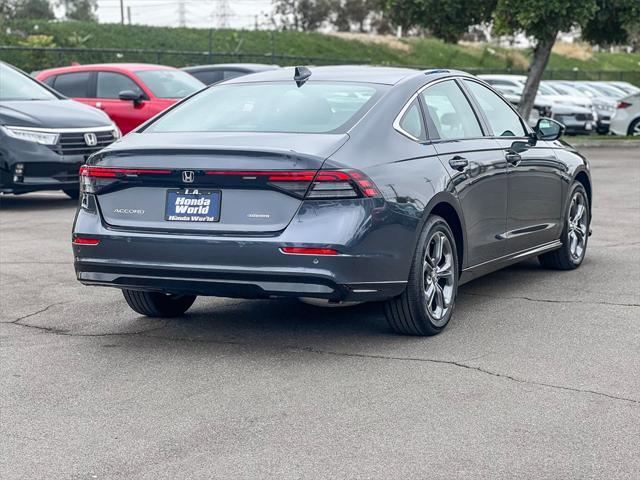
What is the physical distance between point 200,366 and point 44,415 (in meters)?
1.10

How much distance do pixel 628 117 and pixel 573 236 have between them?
20362 mm

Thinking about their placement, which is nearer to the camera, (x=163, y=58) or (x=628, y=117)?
(x=628, y=117)

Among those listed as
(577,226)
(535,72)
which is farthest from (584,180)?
(535,72)

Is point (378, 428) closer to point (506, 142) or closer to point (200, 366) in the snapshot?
point (200, 366)

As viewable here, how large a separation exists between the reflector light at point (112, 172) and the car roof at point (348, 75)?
52.2 inches

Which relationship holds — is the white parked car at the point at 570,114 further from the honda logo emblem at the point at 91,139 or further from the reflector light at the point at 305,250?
the reflector light at the point at 305,250

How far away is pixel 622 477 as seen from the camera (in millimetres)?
4461

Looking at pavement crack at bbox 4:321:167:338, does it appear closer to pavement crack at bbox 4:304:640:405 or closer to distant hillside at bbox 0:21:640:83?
pavement crack at bbox 4:304:640:405

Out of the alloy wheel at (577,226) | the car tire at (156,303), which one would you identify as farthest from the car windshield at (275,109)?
the alloy wheel at (577,226)

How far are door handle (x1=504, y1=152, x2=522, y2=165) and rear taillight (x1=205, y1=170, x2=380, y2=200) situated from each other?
2.17 meters

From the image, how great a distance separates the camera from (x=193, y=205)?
6375 millimetres

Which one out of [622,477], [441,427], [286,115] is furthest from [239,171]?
[622,477]

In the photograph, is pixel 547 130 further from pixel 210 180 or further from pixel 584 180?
pixel 210 180

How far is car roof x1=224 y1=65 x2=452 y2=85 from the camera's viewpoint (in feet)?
24.1
